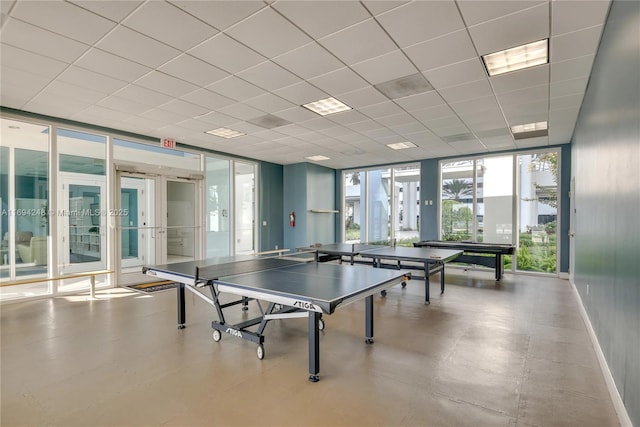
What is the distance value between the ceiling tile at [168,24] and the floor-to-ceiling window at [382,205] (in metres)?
7.69

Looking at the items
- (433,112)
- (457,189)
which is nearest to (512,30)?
(433,112)

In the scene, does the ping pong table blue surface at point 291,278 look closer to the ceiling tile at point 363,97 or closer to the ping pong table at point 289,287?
the ping pong table at point 289,287

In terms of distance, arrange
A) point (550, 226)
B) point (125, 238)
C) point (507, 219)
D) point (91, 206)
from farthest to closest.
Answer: point (507, 219), point (550, 226), point (125, 238), point (91, 206)

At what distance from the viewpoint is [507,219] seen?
27.4ft

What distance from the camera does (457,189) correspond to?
9.09m

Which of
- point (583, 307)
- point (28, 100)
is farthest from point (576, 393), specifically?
point (28, 100)

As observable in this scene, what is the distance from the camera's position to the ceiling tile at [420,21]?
2689mm

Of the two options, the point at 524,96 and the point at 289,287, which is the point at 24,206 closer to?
the point at 289,287

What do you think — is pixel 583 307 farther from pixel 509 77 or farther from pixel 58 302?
pixel 58 302

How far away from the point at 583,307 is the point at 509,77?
10.9 ft

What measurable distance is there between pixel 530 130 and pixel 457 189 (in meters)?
2.85

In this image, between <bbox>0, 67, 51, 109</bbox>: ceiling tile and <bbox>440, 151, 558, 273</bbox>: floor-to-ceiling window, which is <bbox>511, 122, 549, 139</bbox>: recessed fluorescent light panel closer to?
<bbox>440, 151, 558, 273</bbox>: floor-to-ceiling window

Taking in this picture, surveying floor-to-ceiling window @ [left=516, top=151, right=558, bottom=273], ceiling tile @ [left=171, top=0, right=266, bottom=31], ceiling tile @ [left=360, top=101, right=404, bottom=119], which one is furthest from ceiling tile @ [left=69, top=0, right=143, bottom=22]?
floor-to-ceiling window @ [left=516, top=151, right=558, bottom=273]

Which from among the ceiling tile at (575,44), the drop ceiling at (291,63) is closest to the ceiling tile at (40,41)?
the drop ceiling at (291,63)
